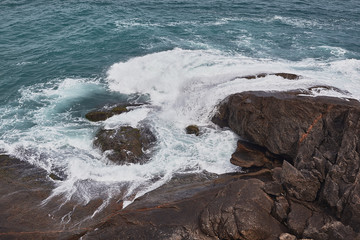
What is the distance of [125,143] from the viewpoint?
19.1 meters

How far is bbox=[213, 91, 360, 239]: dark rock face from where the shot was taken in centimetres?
1146

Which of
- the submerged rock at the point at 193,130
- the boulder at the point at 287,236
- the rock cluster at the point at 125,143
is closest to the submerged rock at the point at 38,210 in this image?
the rock cluster at the point at 125,143

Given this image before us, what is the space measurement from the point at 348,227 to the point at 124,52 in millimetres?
27929

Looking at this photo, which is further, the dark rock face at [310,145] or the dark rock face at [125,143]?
the dark rock face at [125,143]

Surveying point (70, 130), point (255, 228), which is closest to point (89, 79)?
point (70, 130)

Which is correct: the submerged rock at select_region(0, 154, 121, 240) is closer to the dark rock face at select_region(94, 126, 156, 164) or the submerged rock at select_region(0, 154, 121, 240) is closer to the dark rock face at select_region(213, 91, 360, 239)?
the dark rock face at select_region(94, 126, 156, 164)

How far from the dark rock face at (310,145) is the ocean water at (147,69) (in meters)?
2.16

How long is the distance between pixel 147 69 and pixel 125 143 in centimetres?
1174

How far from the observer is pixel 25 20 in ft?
130

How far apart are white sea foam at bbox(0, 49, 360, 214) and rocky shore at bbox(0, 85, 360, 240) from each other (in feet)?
4.23

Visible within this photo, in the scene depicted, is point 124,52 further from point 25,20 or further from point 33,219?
point 33,219

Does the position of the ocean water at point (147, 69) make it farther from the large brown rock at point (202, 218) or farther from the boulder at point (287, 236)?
the boulder at point (287, 236)

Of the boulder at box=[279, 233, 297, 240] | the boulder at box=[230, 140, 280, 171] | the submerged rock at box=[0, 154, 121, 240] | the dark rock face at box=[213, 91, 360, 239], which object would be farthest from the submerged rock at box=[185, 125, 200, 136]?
the boulder at box=[279, 233, 297, 240]

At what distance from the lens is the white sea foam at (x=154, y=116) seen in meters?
17.2
